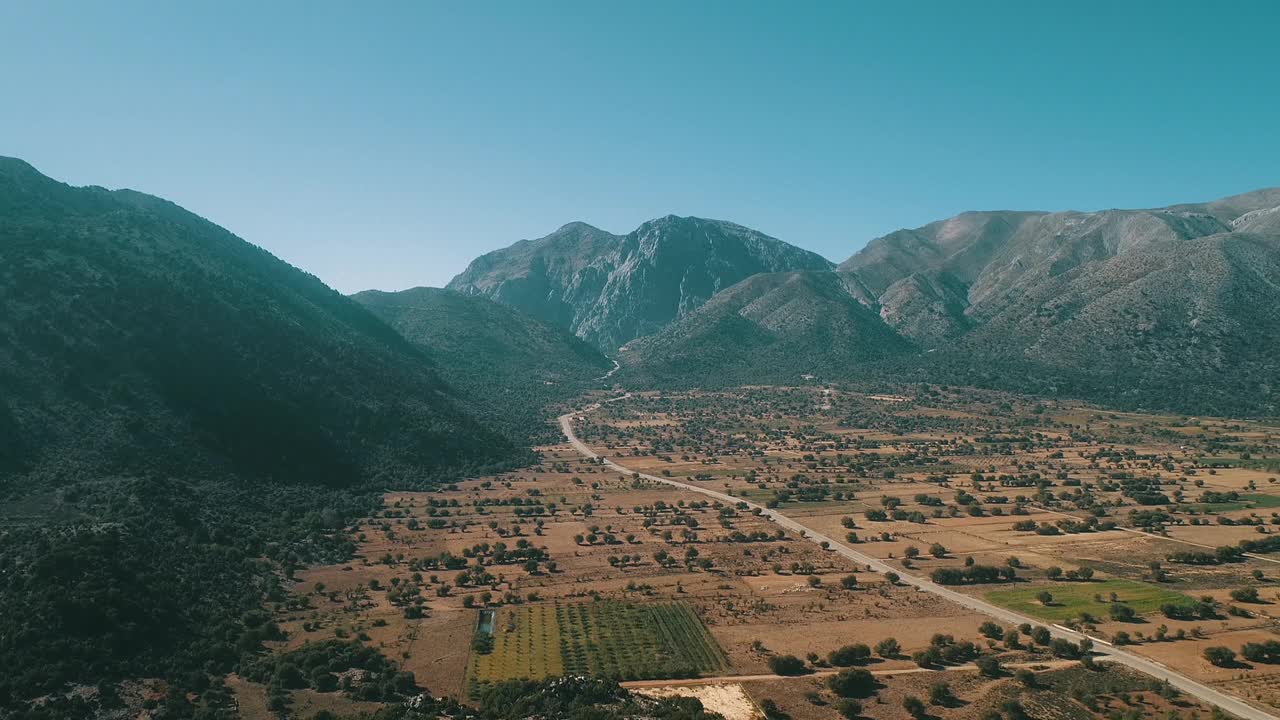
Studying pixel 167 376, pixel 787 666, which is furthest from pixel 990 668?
pixel 167 376

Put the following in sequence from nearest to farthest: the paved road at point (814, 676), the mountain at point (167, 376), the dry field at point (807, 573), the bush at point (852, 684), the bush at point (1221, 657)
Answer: the bush at point (852, 684) → the paved road at point (814, 676) → the bush at point (1221, 657) → the dry field at point (807, 573) → the mountain at point (167, 376)

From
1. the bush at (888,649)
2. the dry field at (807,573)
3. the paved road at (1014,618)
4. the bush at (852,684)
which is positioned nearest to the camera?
the paved road at (1014,618)

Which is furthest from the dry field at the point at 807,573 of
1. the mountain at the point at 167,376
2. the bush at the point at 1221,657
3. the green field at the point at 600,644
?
the mountain at the point at 167,376

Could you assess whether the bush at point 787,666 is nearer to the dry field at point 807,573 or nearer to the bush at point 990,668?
the dry field at point 807,573

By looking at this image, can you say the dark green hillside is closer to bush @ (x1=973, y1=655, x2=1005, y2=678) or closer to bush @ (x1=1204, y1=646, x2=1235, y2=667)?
bush @ (x1=973, y1=655, x2=1005, y2=678)

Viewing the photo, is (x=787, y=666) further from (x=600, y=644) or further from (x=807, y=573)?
(x=807, y=573)
